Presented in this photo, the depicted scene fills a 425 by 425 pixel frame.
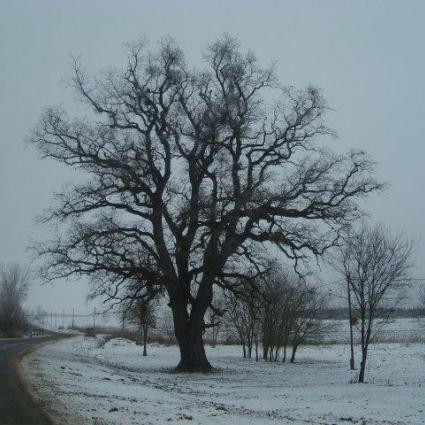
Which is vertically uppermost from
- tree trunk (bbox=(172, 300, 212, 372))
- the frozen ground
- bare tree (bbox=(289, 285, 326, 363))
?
bare tree (bbox=(289, 285, 326, 363))

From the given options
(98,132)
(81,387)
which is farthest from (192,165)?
(81,387)

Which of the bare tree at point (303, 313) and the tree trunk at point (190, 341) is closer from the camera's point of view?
the tree trunk at point (190, 341)

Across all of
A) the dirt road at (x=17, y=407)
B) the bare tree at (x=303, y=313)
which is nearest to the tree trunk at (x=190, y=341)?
the dirt road at (x=17, y=407)

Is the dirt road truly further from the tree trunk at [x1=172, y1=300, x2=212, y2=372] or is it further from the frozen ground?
the tree trunk at [x1=172, y1=300, x2=212, y2=372]

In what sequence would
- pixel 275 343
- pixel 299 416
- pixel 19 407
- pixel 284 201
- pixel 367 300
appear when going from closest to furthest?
1. pixel 19 407
2. pixel 299 416
3. pixel 367 300
4. pixel 284 201
5. pixel 275 343

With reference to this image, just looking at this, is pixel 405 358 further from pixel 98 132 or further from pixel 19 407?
pixel 19 407

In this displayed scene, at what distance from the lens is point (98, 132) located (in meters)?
28.6

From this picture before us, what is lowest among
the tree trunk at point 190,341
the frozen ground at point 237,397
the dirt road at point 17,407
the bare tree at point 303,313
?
the frozen ground at point 237,397

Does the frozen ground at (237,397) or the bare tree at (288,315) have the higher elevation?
the bare tree at (288,315)

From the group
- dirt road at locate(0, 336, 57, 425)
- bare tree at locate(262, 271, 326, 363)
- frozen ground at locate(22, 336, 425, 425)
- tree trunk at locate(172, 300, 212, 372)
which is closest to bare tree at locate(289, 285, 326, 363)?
bare tree at locate(262, 271, 326, 363)

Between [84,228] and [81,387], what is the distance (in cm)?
1169

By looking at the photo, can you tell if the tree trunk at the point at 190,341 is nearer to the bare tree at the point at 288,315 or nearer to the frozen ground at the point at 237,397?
the frozen ground at the point at 237,397

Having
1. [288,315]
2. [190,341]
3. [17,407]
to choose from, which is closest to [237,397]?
[17,407]

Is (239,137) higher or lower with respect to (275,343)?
higher
